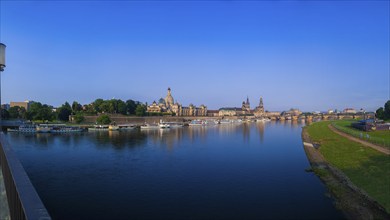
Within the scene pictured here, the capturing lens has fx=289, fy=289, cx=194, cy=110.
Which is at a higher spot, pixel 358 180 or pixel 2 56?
pixel 2 56

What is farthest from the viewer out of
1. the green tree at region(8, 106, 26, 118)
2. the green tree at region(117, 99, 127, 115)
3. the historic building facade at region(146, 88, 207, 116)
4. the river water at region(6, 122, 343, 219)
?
the historic building facade at region(146, 88, 207, 116)

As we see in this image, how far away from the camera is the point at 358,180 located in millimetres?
18453

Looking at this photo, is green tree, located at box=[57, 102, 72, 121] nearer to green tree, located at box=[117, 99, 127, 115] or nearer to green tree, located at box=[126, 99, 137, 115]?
green tree, located at box=[117, 99, 127, 115]

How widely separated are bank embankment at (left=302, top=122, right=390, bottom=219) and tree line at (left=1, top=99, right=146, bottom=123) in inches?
2856

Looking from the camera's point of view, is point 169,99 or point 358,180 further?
point 169,99

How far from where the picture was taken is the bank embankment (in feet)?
46.5

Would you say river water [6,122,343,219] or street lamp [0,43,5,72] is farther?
river water [6,122,343,219]

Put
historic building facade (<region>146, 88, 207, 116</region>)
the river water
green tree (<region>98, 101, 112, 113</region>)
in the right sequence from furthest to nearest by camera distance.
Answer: historic building facade (<region>146, 88, 207, 116</region>)
green tree (<region>98, 101, 112, 113</region>)
the river water

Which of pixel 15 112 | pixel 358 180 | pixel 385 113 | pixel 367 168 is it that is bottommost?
pixel 358 180

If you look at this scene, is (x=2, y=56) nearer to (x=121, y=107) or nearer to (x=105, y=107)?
(x=105, y=107)

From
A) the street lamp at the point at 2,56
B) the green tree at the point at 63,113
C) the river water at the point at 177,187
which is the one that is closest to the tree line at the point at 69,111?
the green tree at the point at 63,113

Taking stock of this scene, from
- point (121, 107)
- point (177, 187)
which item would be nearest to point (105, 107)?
point (121, 107)

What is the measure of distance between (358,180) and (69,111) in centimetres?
9007

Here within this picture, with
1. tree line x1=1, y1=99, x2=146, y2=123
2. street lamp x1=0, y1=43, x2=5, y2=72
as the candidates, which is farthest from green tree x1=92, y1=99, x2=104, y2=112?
street lamp x1=0, y1=43, x2=5, y2=72
